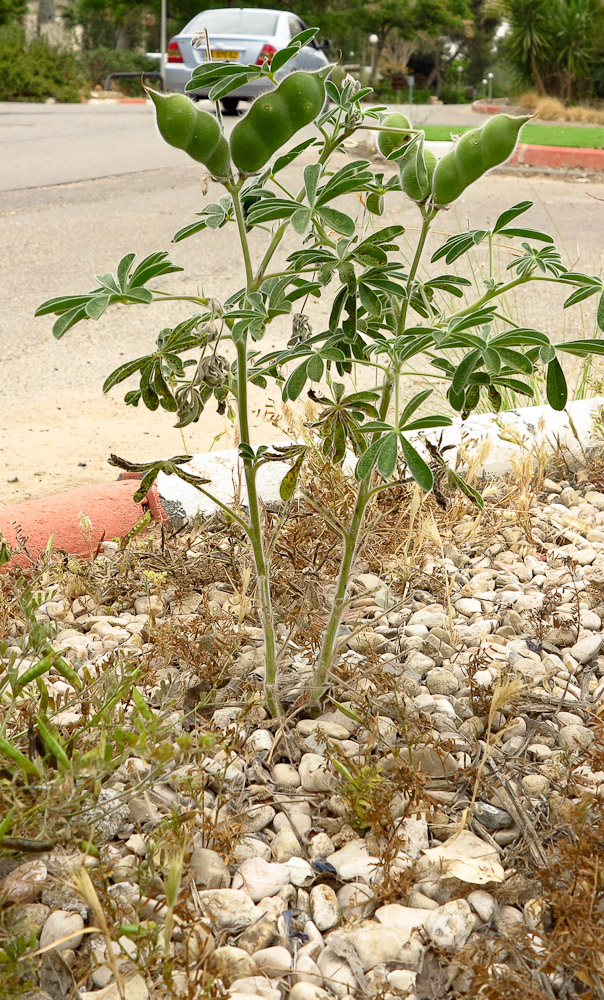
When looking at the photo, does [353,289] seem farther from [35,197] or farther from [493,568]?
[35,197]

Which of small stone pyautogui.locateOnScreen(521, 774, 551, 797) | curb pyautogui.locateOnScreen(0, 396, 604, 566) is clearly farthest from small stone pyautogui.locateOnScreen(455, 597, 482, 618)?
small stone pyautogui.locateOnScreen(521, 774, 551, 797)

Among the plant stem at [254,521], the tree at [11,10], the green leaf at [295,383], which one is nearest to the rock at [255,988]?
the plant stem at [254,521]

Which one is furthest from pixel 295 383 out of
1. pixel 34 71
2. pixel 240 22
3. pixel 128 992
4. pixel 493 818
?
pixel 34 71

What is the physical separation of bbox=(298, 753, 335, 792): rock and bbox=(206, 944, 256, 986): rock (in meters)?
0.34

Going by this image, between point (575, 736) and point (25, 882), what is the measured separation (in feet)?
3.09

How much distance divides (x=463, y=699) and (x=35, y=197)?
6732 mm

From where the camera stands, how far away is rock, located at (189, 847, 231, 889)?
52.3 inches

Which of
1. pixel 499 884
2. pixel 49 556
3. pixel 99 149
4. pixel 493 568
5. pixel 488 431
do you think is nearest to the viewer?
pixel 499 884

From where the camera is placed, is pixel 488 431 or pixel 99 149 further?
pixel 99 149

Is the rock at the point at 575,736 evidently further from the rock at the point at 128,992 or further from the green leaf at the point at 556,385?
the rock at the point at 128,992

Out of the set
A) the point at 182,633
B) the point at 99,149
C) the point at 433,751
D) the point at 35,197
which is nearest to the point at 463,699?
the point at 433,751

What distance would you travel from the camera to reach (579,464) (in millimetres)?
2811

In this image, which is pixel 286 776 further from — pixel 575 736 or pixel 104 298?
pixel 104 298

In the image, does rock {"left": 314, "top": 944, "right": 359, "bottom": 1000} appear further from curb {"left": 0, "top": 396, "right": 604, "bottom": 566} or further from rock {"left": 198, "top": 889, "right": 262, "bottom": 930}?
curb {"left": 0, "top": 396, "right": 604, "bottom": 566}
